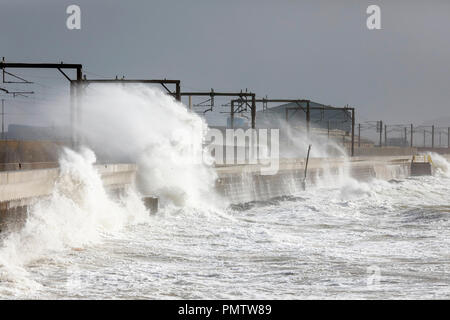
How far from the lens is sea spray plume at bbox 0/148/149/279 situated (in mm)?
17984

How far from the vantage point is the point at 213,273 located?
1716 centimetres

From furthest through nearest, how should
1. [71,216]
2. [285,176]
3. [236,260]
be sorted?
[285,176] → [71,216] → [236,260]

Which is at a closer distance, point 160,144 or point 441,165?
point 160,144

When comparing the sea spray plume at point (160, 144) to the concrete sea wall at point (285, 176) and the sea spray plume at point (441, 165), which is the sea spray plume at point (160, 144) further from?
the sea spray plume at point (441, 165)

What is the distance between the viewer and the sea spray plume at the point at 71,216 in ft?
59.0

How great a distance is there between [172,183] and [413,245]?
12.1 meters

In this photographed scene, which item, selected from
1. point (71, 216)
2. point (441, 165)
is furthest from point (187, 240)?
point (441, 165)

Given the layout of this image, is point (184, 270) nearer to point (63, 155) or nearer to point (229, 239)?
point (229, 239)

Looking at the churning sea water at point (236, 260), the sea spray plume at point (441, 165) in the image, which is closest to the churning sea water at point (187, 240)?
the churning sea water at point (236, 260)

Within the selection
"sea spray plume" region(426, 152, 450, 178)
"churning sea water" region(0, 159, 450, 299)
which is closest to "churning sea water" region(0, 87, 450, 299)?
"churning sea water" region(0, 159, 450, 299)

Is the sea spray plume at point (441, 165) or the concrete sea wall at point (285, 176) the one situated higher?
the concrete sea wall at point (285, 176)

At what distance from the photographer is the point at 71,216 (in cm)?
2230

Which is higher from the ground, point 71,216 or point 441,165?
point 71,216

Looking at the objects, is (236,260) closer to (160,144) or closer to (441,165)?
(160,144)
